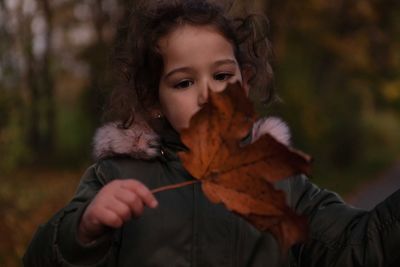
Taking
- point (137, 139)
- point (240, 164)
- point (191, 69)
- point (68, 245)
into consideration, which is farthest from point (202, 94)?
point (68, 245)

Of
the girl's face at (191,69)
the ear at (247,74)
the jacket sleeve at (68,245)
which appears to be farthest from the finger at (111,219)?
the ear at (247,74)

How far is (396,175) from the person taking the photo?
16.9 m

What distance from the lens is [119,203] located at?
1.58 meters

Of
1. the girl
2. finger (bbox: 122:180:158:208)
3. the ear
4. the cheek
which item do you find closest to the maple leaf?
finger (bbox: 122:180:158:208)

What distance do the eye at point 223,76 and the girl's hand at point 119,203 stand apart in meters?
0.55

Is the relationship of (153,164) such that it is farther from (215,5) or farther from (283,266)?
(215,5)

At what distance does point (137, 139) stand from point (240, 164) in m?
0.64

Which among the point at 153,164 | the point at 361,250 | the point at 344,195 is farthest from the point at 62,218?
the point at 344,195

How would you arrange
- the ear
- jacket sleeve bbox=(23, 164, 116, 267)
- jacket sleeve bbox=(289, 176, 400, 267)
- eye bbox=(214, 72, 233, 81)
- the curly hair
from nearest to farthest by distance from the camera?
jacket sleeve bbox=(23, 164, 116, 267)
jacket sleeve bbox=(289, 176, 400, 267)
eye bbox=(214, 72, 233, 81)
the curly hair
the ear

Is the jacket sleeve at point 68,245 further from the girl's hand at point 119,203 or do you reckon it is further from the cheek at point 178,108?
the cheek at point 178,108

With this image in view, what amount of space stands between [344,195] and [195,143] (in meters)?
10.9

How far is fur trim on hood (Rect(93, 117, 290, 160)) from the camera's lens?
2.13 m

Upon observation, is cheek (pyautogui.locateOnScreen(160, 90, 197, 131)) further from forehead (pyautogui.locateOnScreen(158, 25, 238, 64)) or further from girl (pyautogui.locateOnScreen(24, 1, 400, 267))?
forehead (pyautogui.locateOnScreen(158, 25, 238, 64))

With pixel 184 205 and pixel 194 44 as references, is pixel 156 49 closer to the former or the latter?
pixel 194 44
